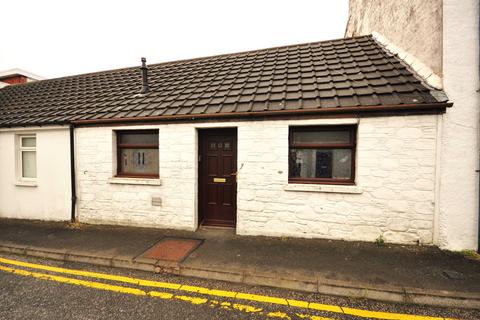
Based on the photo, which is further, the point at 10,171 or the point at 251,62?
the point at 251,62

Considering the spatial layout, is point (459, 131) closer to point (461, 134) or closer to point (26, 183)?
point (461, 134)

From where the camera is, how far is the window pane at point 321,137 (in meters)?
5.17

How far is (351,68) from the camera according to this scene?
20.6ft

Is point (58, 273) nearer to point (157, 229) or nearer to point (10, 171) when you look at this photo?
point (157, 229)

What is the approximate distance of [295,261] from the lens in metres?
4.10

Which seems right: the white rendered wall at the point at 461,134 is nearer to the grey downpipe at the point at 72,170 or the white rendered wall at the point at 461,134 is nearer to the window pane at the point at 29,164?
the grey downpipe at the point at 72,170

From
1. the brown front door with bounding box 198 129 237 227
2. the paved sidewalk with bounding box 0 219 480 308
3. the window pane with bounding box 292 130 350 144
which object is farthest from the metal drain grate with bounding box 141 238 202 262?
the window pane with bounding box 292 130 350 144

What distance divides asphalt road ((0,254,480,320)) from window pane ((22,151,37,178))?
504cm

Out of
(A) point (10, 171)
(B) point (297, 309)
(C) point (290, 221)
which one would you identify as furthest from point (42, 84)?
(B) point (297, 309)

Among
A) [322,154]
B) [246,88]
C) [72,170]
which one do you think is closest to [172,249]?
[322,154]

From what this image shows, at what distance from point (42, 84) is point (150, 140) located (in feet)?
32.2

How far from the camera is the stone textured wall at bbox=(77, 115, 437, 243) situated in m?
4.66

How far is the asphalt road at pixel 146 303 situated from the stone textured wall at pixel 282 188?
191 centimetres

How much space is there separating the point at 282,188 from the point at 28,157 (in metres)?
8.68
